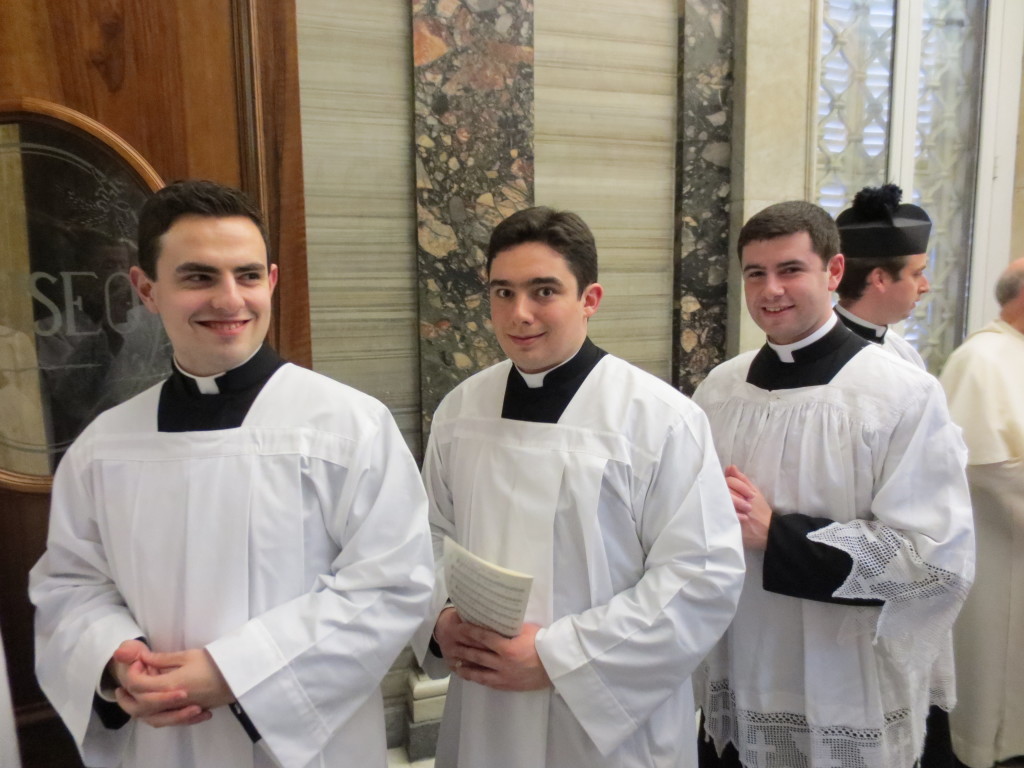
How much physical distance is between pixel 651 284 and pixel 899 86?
180cm

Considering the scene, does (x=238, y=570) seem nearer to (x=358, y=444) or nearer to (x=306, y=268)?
(x=358, y=444)

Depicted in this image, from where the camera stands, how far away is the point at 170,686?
1312 millimetres

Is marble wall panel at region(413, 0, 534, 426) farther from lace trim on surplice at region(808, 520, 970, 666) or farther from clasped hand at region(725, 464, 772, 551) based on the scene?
lace trim on surplice at region(808, 520, 970, 666)

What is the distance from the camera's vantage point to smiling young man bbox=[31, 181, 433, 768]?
4.53 ft

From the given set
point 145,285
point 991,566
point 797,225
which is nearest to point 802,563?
point 797,225

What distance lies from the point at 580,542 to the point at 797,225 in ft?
3.32

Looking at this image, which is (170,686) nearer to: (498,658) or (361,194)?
(498,658)

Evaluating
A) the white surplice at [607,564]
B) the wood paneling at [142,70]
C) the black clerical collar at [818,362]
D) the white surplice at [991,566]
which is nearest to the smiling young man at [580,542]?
the white surplice at [607,564]

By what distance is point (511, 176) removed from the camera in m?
2.70

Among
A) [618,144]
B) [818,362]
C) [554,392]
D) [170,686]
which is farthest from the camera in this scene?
[618,144]

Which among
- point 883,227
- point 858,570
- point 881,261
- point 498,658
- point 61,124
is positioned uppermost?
point 61,124

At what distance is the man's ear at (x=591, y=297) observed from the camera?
1.67 meters

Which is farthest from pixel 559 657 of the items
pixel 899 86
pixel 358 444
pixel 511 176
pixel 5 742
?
pixel 899 86

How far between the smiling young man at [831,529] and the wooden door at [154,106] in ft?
4.81
